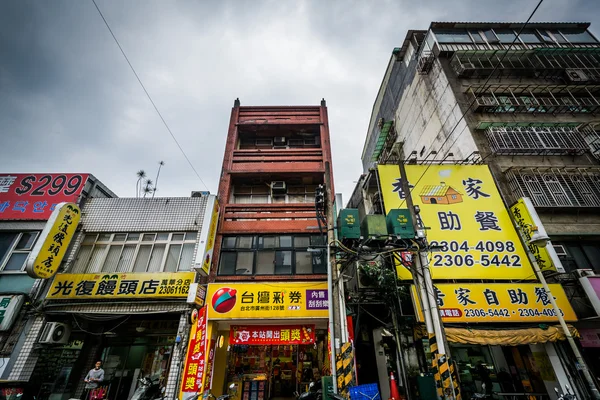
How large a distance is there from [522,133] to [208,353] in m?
18.7

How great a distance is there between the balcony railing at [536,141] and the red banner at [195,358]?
16017 mm

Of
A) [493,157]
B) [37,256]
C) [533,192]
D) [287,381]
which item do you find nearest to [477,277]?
[533,192]

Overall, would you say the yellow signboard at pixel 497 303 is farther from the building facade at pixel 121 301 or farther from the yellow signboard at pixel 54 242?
the yellow signboard at pixel 54 242

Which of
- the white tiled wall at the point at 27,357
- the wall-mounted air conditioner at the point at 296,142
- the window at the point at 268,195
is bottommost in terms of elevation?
the white tiled wall at the point at 27,357

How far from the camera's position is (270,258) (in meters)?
11.3

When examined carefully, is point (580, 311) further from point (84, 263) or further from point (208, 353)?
point (84, 263)

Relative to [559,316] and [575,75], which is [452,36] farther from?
[559,316]

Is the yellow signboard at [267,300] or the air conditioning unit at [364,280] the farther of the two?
the air conditioning unit at [364,280]

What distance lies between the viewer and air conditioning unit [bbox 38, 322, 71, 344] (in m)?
8.92

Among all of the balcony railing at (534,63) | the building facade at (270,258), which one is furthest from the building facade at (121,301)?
the balcony railing at (534,63)

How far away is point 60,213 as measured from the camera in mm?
9945

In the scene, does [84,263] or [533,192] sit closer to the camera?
[84,263]

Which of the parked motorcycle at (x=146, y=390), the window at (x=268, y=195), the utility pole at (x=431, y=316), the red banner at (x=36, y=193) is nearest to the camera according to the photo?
the utility pole at (x=431, y=316)

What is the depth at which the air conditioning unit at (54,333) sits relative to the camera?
8.92m
